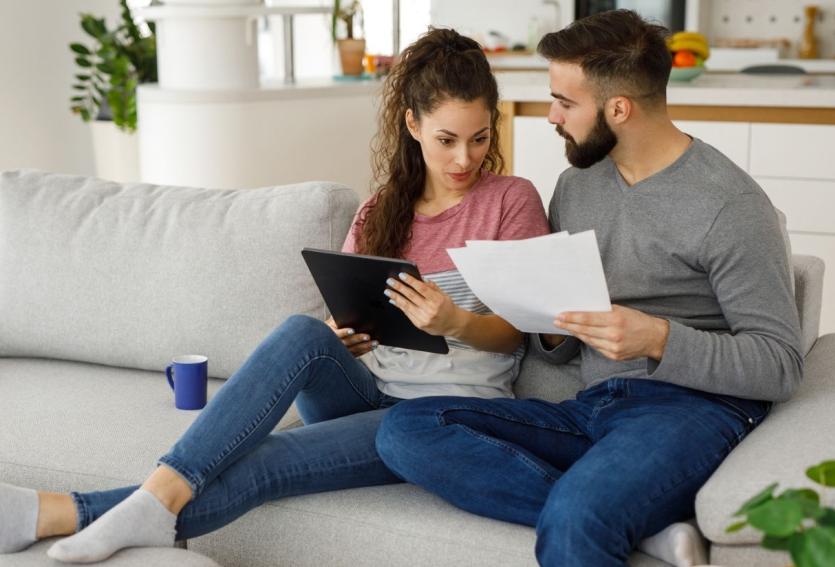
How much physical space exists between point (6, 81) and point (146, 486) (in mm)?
4076

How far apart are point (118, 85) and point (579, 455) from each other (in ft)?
11.6

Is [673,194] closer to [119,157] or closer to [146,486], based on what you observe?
[146,486]

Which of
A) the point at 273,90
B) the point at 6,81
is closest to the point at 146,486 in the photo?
the point at 273,90

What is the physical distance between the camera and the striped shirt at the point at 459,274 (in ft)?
6.61

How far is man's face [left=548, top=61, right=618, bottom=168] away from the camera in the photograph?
6.29 ft

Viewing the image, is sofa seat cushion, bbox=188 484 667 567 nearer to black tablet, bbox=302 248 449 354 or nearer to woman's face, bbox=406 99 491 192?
black tablet, bbox=302 248 449 354

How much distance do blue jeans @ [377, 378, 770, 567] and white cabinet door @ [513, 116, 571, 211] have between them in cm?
219

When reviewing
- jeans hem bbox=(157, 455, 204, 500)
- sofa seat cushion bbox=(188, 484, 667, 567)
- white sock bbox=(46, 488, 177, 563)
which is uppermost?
jeans hem bbox=(157, 455, 204, 500)

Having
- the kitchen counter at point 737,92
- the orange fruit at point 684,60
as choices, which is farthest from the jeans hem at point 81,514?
→ the orange fruit at point 684,60

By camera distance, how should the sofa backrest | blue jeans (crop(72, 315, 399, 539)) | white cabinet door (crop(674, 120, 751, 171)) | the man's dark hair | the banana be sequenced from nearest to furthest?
1. blue jeans (crop(72, 315, 399, 539))
2. the man's dark hair
3. the sofa backrest
4. white cabinet door (crop(674, 120, 751, 171))
5. the banana

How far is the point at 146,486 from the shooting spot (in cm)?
175

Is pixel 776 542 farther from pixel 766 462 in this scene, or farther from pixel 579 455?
pixel 579 455

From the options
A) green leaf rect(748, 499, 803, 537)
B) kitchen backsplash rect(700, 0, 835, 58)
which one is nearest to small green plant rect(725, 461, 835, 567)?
green leaf rect(748, 499, 803, 537)

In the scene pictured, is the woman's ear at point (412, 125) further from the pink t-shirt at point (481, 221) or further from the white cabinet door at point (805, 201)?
the white cabinet door at point (805, 201)
